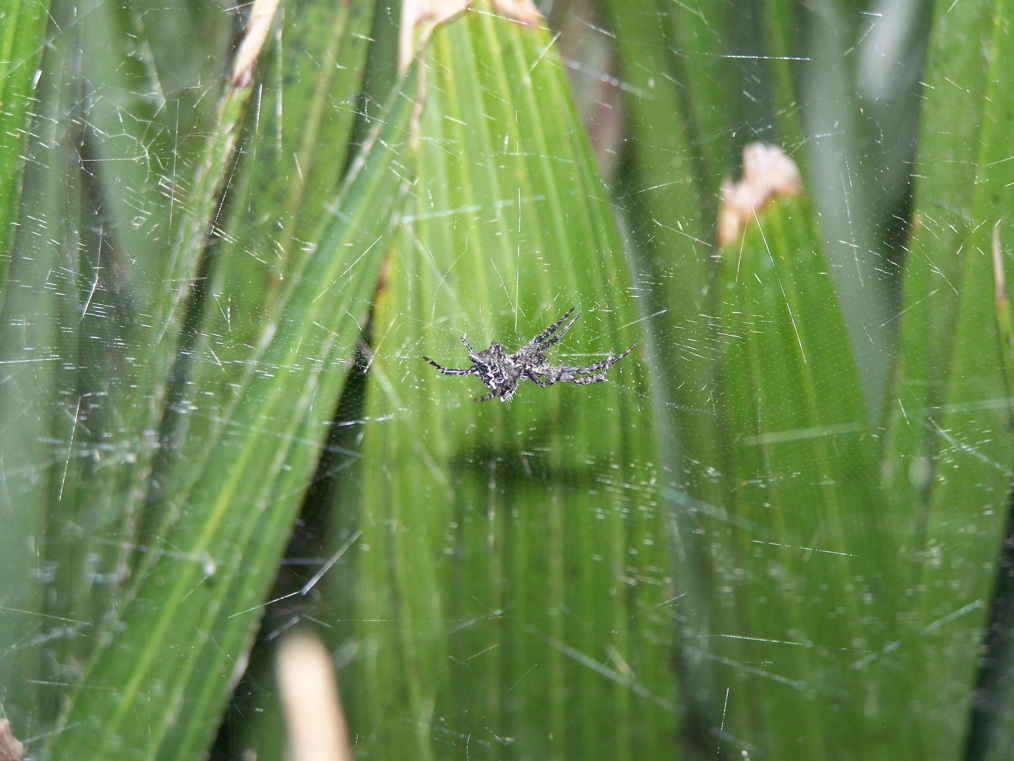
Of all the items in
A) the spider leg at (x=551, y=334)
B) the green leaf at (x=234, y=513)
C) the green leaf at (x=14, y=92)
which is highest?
the green leaf at (x=14, y=92)

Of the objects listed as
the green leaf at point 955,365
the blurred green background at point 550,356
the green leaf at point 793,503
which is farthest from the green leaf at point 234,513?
the green leaf at point 955,365

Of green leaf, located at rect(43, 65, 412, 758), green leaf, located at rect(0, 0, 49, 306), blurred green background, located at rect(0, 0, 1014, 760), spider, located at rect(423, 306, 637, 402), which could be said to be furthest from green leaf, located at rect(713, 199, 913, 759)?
green leaf, located at rect(0, 0, 49, 306)

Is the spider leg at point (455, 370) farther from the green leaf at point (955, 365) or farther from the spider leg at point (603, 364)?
the green leaf at point (955, 365)

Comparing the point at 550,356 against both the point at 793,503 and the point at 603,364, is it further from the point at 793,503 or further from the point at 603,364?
the point at 793,503

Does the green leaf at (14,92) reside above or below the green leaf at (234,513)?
above

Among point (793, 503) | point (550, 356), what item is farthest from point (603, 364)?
point (793, 503)

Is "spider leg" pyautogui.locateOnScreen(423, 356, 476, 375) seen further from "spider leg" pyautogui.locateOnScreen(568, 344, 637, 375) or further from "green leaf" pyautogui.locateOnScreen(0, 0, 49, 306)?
"green leaf" pyautogui.locateOnScreen(0, 0, 49, 306)

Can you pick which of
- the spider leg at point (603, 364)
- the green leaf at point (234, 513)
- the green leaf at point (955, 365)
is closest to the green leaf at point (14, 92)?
the green leaf at point (234, 513)
